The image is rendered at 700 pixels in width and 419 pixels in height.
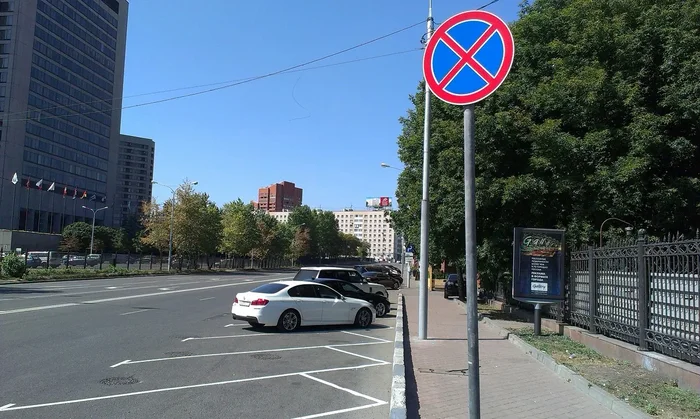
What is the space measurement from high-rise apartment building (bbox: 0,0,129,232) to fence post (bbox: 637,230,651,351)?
86.4 metres

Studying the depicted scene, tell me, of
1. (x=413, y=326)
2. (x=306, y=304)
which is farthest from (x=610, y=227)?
(x=306, y=304)

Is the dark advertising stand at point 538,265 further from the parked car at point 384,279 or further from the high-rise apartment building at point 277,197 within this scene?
the high-rise apartment building at point 277,197

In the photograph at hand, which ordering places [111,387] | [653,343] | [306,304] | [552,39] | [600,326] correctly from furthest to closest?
[552,39], [306,304], [600,326], [653,343], [111,387]

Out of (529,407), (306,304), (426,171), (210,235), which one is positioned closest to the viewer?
(529,407)

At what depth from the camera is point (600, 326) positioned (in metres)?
10.6

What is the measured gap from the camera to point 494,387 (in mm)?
7621

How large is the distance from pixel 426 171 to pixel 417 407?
311 inches

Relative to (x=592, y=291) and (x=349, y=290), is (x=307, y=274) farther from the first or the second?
(x=592, y=291)

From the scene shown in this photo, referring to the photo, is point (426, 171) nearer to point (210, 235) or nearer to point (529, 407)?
point (529, 407)

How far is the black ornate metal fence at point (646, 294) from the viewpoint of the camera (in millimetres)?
7441

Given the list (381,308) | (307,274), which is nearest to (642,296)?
(381,308)

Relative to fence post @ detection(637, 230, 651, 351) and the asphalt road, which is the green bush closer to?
the asphalt road

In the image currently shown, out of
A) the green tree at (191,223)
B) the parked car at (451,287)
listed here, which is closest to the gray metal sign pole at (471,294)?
the parked car at (451,287)

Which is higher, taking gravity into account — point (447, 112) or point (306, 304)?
point (447, 112)
